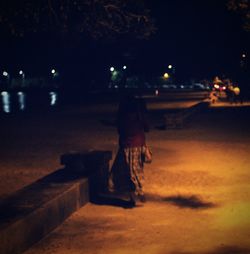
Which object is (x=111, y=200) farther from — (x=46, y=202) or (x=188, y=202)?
(x=46, y=202)

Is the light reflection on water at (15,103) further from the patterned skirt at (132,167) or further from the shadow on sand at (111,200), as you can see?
the patterned skirt at (132,167)

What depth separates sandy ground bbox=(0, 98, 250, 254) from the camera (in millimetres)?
6621

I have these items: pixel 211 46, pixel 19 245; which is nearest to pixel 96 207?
pixel 19 245

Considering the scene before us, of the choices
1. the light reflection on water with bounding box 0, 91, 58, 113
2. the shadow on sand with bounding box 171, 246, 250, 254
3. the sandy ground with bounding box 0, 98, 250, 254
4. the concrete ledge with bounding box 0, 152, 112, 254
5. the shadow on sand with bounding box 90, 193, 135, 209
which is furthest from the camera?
the light reflection on water with bounding box 0, 91, 58, 113

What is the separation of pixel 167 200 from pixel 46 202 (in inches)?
103

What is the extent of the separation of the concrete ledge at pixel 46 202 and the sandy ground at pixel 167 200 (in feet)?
0.57

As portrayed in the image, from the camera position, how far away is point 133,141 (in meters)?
8.70

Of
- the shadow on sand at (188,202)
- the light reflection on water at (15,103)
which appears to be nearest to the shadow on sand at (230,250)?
the shadow on sand at (188,202)

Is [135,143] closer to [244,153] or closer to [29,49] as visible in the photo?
[244,153]

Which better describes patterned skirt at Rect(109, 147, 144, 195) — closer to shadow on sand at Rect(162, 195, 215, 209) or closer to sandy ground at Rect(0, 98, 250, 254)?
sandy ground at Rect(0, 98, 250, 254)

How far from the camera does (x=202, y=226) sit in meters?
7.40

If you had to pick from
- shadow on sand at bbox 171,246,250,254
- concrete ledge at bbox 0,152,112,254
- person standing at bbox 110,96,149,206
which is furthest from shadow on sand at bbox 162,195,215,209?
shadow on sand at bbox 171,246,250,254

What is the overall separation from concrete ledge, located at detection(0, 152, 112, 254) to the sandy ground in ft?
0.57

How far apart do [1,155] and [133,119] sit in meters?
7.14
